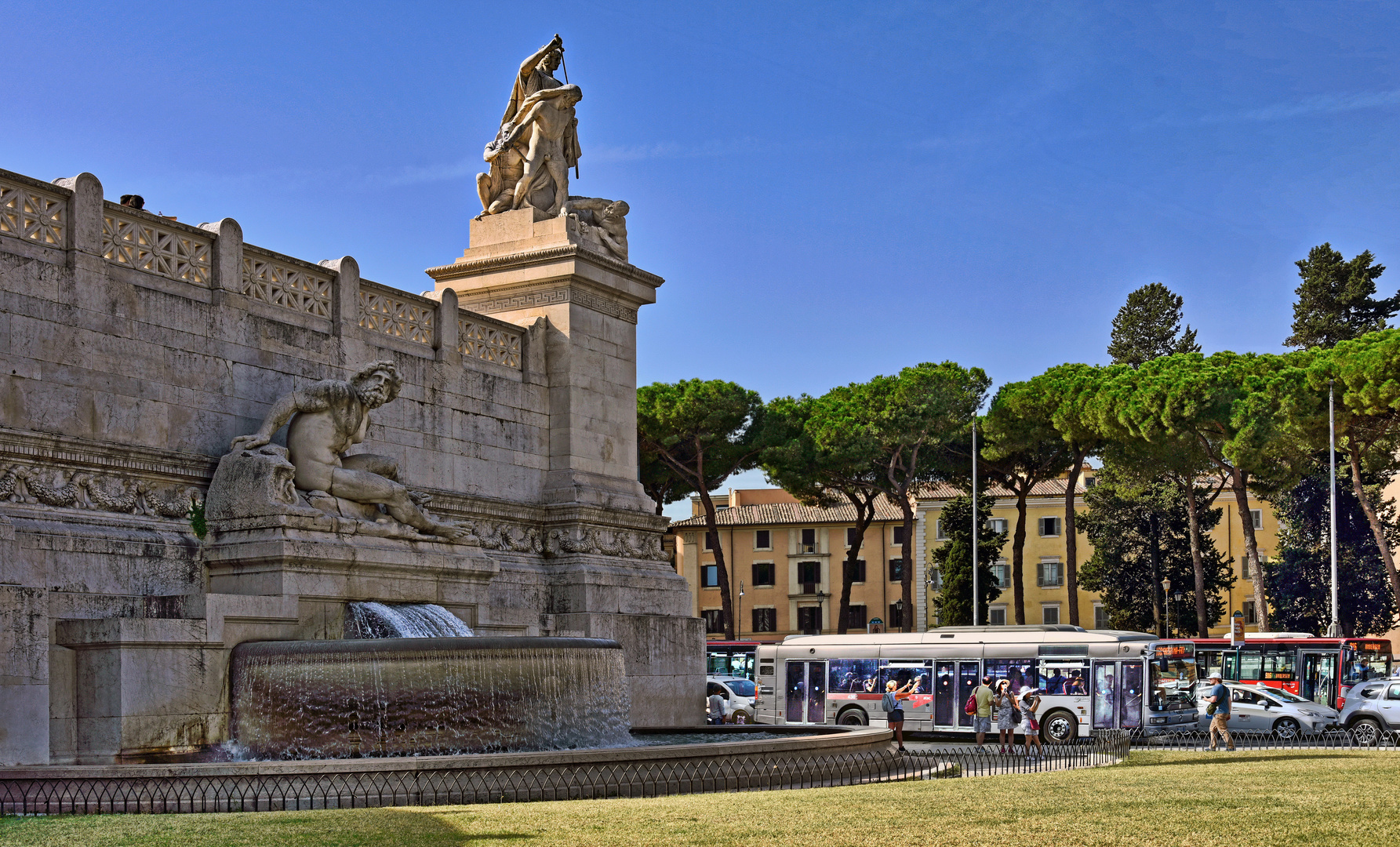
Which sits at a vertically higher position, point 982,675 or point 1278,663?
point 982,675

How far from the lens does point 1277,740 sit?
93.0ft

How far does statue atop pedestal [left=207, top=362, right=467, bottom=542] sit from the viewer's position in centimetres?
1694

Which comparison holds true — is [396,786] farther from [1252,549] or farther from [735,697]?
[1252,549]

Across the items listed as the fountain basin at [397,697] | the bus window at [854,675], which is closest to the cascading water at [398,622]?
the fountain basin at [397,697]

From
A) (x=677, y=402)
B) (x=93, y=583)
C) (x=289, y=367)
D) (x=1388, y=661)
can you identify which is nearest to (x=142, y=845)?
(x=93, y=583)

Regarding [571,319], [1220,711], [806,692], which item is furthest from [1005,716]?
[806,692]

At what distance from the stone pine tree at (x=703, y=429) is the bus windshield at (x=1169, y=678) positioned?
893 inches

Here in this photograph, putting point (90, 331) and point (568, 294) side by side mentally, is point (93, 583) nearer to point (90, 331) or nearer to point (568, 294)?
point (90, 331)

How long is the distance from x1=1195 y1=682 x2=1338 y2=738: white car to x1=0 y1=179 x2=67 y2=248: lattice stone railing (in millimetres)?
24059

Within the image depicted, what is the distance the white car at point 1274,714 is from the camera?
3189 cm

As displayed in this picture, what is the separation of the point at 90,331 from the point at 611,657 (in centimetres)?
624

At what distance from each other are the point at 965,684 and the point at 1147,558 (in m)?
40.8

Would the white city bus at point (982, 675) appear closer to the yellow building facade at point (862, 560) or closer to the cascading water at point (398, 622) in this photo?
the cascading water at point (398, 622)

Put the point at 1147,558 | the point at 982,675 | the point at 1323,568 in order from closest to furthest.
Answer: the point at 982,675
the point at 1323,568
the point at 1147,558
